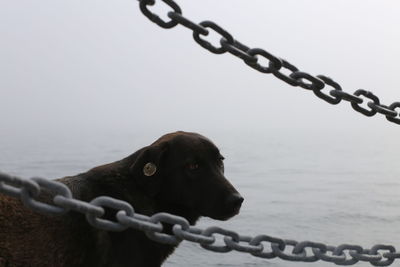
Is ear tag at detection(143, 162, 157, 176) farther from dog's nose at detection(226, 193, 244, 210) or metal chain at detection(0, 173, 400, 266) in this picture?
metal chain at detection(0, 173, 400, 266)

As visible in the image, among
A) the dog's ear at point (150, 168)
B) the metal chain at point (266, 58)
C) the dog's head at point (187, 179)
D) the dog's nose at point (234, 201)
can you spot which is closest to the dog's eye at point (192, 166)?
the dog's head at point (187, 179)

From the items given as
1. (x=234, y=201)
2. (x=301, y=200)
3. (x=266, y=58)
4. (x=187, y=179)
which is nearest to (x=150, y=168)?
(x=187, y=179)

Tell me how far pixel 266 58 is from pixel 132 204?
1.97 metres

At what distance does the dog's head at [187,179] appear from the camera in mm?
5242

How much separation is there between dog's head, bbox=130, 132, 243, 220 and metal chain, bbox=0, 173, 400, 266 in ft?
5.90

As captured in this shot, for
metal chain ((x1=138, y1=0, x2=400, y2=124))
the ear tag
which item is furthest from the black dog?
metal chain ((x1=138, y1=0, x2=400, y2=124))

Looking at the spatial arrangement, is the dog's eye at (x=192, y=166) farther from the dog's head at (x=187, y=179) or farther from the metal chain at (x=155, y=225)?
the metal chain at (x=155, y=225)

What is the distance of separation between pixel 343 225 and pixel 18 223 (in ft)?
25.1

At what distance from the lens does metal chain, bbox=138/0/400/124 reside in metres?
3.26

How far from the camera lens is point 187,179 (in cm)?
530

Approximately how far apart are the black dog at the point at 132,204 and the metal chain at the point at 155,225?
166cm

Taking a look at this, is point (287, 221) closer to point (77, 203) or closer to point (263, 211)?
point (263, 211)

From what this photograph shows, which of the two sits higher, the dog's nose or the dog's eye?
the dog's eye

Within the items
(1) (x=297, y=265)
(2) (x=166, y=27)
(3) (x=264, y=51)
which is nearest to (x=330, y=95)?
(3) (x=264, y=51)
